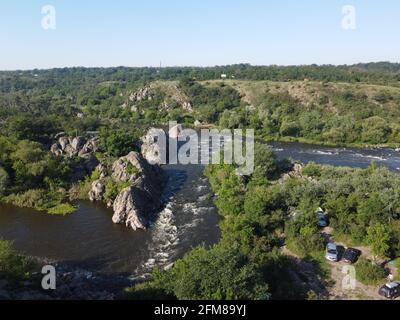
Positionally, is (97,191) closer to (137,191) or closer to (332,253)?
(137,191)

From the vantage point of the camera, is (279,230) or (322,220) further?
(322,220)

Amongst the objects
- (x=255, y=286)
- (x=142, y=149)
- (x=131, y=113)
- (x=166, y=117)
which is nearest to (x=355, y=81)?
(x=166, y=117)

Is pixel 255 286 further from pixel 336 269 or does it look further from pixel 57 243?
pixel 57 243

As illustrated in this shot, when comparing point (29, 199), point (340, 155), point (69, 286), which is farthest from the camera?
point (340, 155)

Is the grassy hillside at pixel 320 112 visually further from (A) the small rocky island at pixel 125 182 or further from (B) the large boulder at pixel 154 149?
(A) the small rocky island at pixel 125 182

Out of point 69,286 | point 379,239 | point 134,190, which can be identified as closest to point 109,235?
point 134,190

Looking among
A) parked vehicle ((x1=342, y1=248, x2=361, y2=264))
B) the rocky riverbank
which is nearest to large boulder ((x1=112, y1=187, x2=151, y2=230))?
the rocky riverbank

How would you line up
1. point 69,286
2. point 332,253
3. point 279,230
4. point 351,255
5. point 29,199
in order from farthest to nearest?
point 29,199
point 279,230
point 332,253
point 351,255
point 69,286
